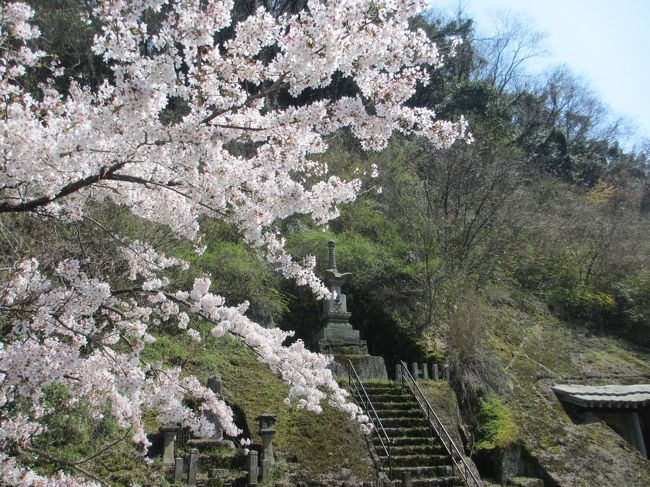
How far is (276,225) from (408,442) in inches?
348

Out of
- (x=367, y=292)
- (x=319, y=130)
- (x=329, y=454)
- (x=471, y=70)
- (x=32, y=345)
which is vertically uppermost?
(x=471, y=70)

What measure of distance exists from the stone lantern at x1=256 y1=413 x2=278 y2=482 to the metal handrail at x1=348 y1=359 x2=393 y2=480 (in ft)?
5.90

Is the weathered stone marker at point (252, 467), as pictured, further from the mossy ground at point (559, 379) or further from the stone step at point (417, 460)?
the mossy ground at point (559, 379)

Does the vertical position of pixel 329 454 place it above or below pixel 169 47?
below

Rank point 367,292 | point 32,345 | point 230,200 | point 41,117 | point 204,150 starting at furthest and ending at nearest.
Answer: point 367,292 → point 230,200 → point 41,117 → point 204,150 → point 32,345

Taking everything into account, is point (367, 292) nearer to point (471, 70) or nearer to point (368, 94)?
point (368, 94)

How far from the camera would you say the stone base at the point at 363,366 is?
1067cm

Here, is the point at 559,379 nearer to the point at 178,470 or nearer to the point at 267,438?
the point at 267,438

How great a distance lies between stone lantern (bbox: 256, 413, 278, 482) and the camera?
23.3 feet

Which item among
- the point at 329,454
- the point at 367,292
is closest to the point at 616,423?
the point at 367,292

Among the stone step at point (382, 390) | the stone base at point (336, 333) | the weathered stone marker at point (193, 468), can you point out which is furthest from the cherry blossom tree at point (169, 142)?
the stone base at point (336, 333)

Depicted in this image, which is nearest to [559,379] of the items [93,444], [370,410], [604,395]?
[604,395]

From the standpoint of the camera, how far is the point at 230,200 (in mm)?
3936

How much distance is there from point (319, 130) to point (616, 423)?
12.2 meters
